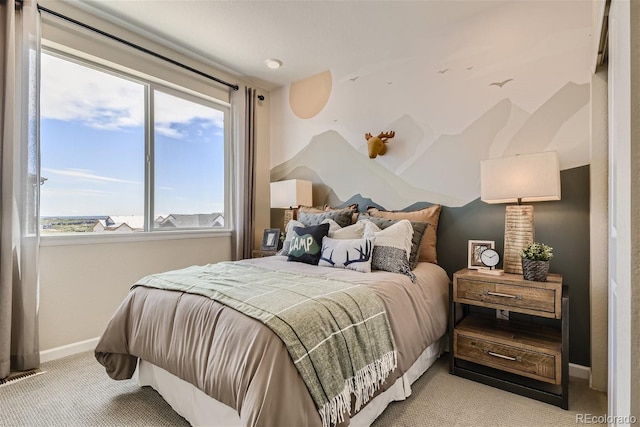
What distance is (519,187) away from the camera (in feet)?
6.51

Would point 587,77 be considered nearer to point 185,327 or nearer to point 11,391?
point 185,327

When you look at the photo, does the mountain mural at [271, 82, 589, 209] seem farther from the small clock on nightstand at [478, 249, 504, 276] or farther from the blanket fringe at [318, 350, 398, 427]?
the blanket fringe at [318, 350, 398, 427]

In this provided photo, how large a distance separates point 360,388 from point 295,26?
2.81 metres

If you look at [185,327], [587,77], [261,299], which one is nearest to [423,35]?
[587,77]

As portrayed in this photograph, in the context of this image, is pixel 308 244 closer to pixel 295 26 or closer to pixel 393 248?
pixel 393 248

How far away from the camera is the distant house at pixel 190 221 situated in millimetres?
3218

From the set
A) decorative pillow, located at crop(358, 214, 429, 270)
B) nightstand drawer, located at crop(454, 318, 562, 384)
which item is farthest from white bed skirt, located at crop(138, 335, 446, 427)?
decorative pillow, located at crop(358, 214, 429, 270)

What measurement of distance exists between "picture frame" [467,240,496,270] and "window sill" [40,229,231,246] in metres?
2.58

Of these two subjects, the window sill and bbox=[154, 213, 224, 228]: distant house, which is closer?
the window sill

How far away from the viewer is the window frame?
2.55m

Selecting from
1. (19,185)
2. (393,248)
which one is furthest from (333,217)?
(19,185)

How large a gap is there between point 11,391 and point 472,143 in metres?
3.61

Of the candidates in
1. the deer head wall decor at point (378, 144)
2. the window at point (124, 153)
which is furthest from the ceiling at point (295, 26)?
the deer head wall decor at point (378, 144)

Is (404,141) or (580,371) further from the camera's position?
(404,141)
